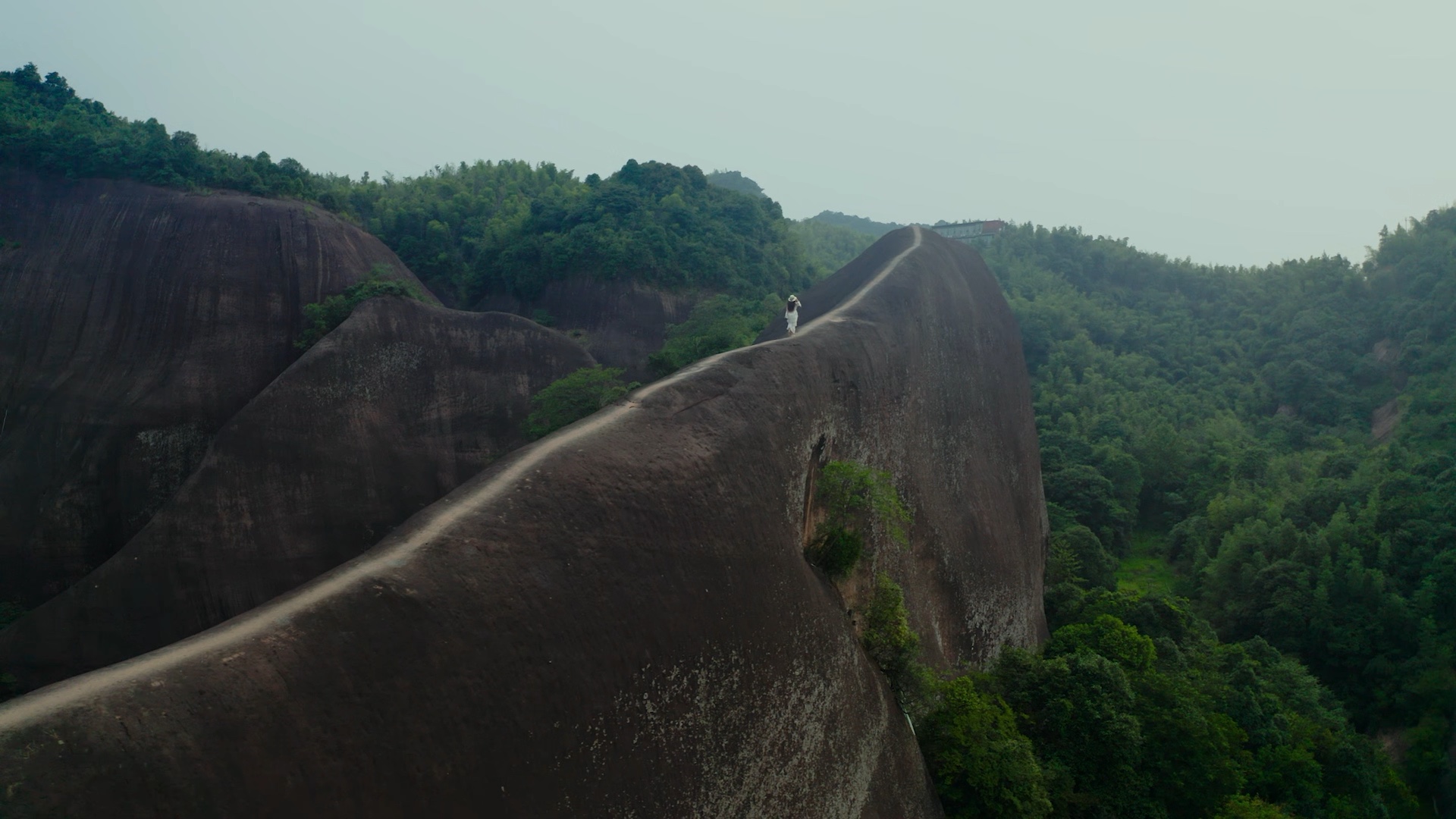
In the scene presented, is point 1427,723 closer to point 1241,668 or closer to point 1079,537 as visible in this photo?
point 1241,668

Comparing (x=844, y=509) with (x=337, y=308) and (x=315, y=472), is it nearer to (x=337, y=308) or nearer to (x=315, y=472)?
(x=315, y=472)

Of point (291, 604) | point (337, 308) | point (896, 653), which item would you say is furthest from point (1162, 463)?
point (291, 604)

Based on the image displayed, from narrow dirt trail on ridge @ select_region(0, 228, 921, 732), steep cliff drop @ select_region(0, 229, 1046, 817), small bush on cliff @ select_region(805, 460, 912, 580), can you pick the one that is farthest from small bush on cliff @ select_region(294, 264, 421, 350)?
small bush on cliff @ select_region(805, 460, 912, 580)

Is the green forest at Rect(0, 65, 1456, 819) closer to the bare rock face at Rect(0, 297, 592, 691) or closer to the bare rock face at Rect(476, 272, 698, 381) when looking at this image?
the bare rock face at Rect(476, 272, 698, 381)

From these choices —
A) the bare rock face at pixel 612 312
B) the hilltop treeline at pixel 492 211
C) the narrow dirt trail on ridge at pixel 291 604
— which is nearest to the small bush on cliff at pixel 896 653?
the narrow dirt trail on ridge at pixel 291 604

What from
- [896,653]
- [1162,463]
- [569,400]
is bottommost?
[1162,463]
